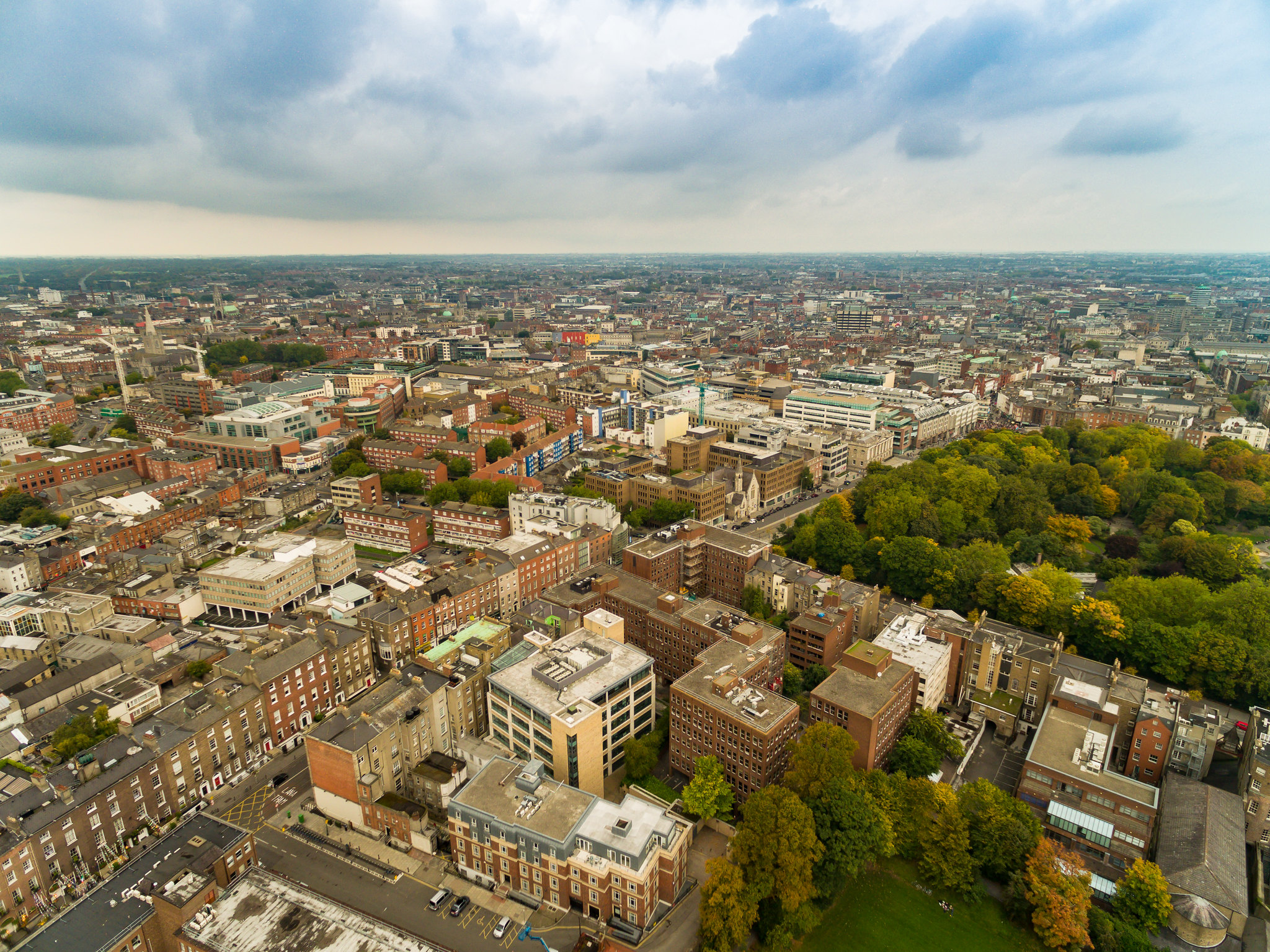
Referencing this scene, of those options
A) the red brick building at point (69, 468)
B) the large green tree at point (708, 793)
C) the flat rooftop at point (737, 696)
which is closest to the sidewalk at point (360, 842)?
the large green tree at point (708, 793)

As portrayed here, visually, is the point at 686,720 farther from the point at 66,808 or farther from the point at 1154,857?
the point at 66,808

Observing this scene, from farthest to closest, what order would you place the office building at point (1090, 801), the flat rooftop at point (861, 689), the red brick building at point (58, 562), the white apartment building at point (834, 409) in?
1. the white apartment building at point (834, 409)
2. the red brick building at point (58, 562)
3. the flat rooftop at point (861, 689)
4. the office building at point (1090, 801)

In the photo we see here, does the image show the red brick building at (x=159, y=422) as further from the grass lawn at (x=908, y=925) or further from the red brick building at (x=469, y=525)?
the grass lawn at (x=908, y=925)

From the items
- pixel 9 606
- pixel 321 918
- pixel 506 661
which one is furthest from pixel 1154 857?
pixel 9 606

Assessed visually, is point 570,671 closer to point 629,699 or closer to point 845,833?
point 629,699

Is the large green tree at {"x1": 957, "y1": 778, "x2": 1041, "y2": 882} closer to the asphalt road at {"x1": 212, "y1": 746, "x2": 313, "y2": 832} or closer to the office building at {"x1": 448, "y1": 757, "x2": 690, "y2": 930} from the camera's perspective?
the office building at {"x1": 448, "y1": 757, "x2": 690, "y2": 930}

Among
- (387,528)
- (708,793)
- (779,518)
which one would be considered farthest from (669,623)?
(779,518)
